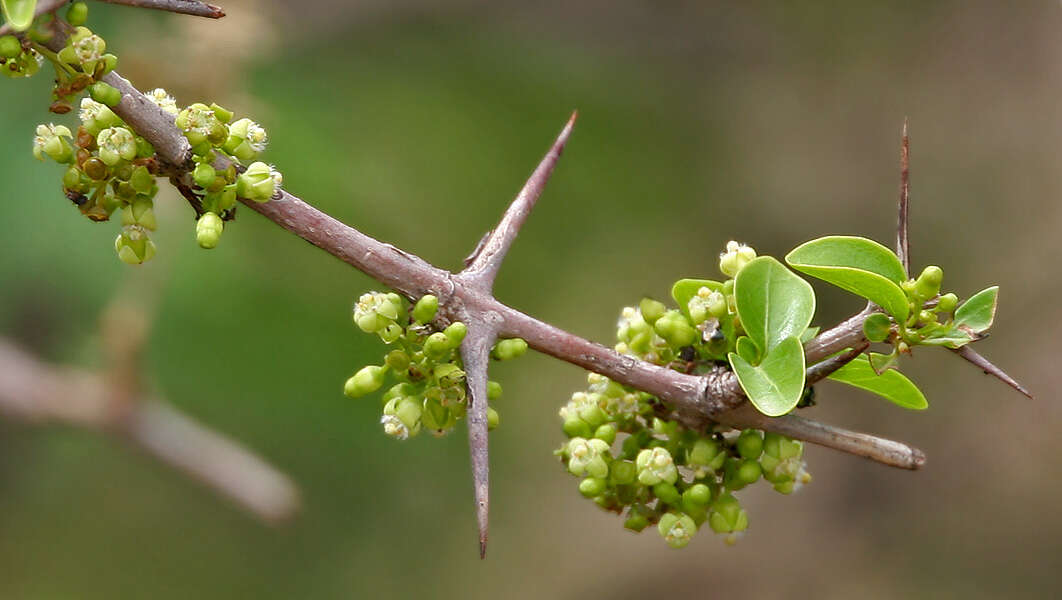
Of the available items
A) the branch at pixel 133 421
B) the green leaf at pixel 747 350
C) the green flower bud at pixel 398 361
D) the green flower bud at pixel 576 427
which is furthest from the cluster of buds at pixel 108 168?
the branch at pixel 133 421

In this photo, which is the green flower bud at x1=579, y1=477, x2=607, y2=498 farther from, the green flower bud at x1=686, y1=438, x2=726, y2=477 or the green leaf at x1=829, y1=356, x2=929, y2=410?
the green leaf at x1=829, y1=356, x2=929, y2=410

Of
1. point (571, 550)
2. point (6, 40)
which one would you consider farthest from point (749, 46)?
point (6, 40)

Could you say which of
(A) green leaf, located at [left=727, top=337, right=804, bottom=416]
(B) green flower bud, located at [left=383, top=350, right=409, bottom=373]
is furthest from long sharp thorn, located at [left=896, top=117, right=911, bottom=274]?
(B) green flower bud, located at [left=383, top=350, right=409, bottom=373]

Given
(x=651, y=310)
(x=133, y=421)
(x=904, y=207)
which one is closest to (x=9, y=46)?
(x=651, y=310)

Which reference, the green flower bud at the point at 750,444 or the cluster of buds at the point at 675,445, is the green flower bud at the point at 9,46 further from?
the green flower bud at the point at 750,444

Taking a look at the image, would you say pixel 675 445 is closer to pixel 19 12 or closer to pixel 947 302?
pixel 947 302

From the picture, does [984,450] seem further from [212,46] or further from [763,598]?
[212,46]

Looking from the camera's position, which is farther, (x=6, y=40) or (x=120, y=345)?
(x=120, y=345)
